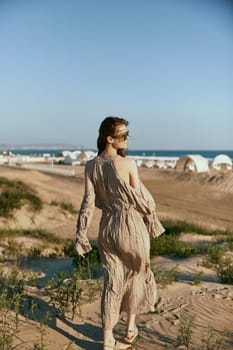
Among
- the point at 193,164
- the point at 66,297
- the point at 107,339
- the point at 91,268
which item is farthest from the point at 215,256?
the point at 193,164

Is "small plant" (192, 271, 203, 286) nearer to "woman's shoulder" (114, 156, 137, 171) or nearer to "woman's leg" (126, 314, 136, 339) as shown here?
"woman's leg" (126, 314, 136, 339)

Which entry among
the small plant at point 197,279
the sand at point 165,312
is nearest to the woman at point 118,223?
the sand at point 165,312

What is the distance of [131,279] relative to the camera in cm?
378

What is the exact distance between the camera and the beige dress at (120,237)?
11.9 ft

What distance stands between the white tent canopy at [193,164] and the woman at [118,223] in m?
28.0

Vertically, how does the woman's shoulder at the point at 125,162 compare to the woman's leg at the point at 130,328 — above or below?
above

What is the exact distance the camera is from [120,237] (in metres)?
3.63

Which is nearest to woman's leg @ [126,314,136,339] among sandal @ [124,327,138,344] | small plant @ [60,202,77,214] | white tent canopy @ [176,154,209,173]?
sandal @ [124,327,138,344]

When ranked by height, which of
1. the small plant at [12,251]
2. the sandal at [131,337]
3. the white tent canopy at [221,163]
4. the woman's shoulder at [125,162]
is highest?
the woman's shoulder at [125,162]

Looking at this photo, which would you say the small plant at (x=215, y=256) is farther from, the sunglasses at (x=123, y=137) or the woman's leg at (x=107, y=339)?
the sunglasses at (x=123, y=137)

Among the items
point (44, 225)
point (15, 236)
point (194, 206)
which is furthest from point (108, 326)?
point (194, 206)

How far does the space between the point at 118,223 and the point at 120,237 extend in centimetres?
12

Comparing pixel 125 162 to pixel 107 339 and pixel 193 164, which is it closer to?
pixel 107 339

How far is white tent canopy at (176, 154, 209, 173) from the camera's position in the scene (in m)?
31.6
